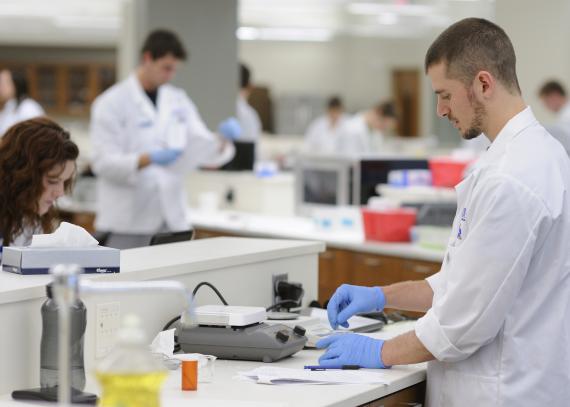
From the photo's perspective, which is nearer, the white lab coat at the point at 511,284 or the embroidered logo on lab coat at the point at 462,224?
the white lab coat at the point at 511,284

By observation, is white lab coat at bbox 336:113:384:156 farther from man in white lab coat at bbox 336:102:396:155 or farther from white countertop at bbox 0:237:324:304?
white countertop at bbox 0:237:324:304

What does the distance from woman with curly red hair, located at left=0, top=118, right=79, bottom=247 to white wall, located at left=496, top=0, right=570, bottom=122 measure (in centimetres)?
388

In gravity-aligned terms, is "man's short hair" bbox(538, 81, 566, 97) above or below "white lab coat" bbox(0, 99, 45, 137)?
above

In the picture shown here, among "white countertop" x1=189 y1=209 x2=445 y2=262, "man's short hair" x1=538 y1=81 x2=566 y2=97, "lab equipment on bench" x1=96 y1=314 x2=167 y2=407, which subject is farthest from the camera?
"man's short hair" x1=538 y1=81 x2=566 y2=97

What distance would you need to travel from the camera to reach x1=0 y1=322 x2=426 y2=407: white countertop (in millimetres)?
2045

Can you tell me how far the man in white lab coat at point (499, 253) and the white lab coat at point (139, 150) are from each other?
2.80m

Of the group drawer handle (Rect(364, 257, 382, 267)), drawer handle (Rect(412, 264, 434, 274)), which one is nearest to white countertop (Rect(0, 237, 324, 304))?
drawer handle (Rect(412, 264, 434, 274))

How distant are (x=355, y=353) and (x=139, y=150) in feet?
9.17

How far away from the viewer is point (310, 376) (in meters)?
2.28

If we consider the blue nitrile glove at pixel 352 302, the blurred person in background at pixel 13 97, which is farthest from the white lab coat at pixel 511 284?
the blurred person in background at pixel 13 97

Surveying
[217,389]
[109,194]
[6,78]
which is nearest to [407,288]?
[217,389]

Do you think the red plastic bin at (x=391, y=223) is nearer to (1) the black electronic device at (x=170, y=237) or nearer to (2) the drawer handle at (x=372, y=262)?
(2) the drawer handle at (x=372, y=262)

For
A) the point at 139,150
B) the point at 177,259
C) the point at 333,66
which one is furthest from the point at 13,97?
the point at 333,66

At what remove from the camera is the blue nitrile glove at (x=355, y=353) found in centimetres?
239
